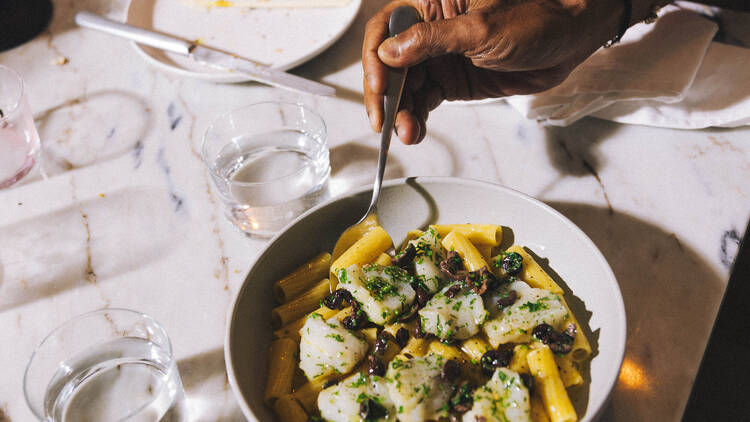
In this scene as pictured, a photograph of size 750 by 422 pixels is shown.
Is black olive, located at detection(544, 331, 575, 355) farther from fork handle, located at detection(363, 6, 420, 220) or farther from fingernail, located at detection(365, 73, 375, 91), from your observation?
fingernail, located at detection(365, 73, 375, 91)

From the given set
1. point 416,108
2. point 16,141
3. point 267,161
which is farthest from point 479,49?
point 16,141

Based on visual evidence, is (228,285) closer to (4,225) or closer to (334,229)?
(334,229)

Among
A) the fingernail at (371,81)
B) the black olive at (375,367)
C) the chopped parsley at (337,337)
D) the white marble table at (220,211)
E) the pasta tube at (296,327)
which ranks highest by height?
the fingernail at (371,81)

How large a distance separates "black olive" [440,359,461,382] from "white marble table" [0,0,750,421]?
244 mm

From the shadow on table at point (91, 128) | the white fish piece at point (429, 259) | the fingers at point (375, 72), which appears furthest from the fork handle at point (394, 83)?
the shadow on table at point (91, 128)

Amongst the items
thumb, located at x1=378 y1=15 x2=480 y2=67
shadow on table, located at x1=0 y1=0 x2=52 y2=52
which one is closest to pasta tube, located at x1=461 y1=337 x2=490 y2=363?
thumb, located at x1=378 y1=15 x2=480 y2=67

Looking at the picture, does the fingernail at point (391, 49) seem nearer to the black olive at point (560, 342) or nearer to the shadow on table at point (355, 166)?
the shadow on table at point (355, 166)

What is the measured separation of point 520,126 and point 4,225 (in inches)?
41.9

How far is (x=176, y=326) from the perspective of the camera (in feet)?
3.35

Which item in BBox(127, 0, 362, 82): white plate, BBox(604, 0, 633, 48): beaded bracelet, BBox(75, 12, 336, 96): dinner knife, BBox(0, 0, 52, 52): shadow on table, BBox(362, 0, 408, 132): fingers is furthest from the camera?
BBox(0, 0, 52, 52): shadow on table

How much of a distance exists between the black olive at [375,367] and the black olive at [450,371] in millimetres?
83

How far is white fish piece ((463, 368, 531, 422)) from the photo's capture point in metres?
0.74

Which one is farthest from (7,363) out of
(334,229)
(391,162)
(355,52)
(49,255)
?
(355,52)

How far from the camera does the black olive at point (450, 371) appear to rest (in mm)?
782
